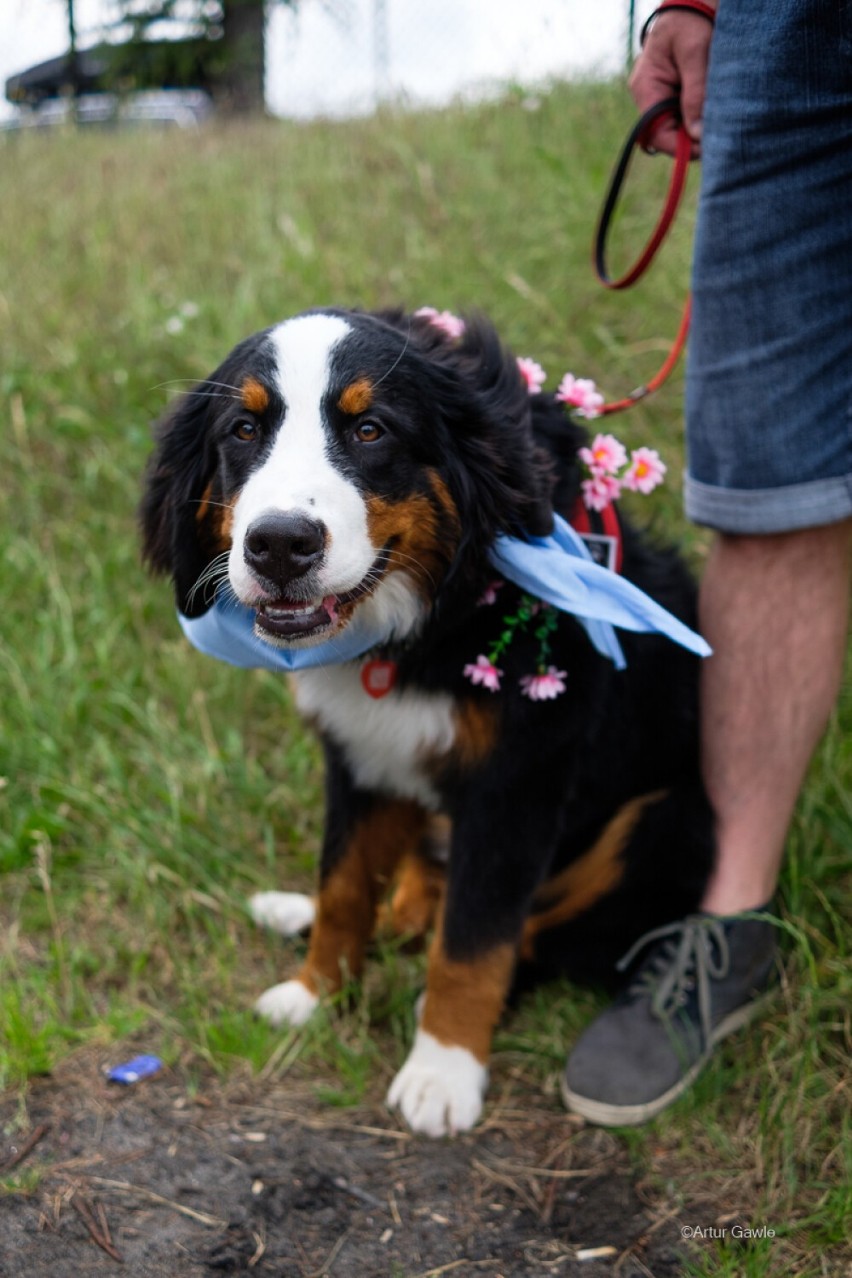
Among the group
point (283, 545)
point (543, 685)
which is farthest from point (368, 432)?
point (543, 685)

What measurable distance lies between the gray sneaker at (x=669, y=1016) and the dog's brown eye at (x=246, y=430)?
121 centimetres

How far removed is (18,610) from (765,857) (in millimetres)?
2354

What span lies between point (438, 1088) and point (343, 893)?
1.40 feet

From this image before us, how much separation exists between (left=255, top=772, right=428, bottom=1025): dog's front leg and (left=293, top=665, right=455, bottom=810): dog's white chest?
10cm

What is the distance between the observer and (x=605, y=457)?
211 centimetres

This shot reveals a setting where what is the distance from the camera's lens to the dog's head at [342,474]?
1.73m

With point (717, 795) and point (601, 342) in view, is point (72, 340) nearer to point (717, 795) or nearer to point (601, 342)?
point (601, 342)

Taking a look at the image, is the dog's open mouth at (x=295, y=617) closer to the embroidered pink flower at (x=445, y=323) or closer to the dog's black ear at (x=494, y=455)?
the dog's black ear at (x=494, y=455)

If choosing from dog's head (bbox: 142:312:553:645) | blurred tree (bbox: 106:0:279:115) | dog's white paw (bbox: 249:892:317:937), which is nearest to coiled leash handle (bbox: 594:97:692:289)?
dog's head (bbox: 142:312:553:645)

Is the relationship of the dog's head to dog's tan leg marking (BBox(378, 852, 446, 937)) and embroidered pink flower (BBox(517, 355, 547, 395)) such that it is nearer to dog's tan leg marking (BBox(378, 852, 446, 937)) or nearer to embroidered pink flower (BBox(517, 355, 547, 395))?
embroidered pink flower (BBox(517, 355, 547, 395))

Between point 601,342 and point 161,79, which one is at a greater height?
point 161,79

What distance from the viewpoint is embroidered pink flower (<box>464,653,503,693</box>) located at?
6.44 ft

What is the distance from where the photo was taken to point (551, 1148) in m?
2.08

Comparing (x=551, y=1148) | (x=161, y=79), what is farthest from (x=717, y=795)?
(x=161, y=79)
